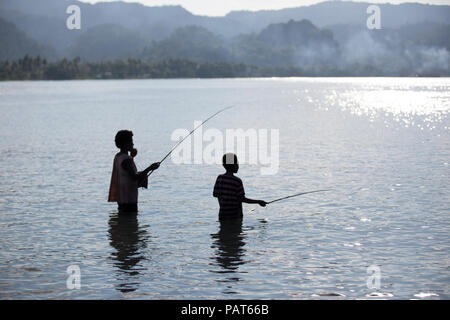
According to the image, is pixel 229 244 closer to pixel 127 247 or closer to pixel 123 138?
pixel 127 247

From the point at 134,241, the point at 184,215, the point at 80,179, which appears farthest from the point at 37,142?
the point at 134,241

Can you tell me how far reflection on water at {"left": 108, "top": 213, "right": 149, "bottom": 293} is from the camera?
32.1 feet

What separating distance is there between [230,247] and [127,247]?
6.17 feet

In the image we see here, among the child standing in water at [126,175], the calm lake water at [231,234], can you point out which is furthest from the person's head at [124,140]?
the calm lake water at [231,234]

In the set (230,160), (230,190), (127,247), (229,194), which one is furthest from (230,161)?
(127,247)

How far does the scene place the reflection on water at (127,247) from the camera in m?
9.80

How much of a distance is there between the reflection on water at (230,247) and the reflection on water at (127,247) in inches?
51.4

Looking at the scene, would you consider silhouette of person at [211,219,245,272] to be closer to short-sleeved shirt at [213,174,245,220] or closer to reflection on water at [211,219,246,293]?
reflection on water at [211,219,246,293]

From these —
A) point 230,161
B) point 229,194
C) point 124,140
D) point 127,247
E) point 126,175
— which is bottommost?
point 127,247

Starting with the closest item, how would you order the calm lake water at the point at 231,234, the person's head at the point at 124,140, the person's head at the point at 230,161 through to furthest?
the calm lake water at the point at 231,234
the person's head at the point at 230,161
the person's head at the point at 124,140

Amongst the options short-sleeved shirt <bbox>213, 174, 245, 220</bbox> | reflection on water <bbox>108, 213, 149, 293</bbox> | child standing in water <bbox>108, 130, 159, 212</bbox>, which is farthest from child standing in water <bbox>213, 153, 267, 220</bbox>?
reflection on water <bbox>108, 213, 149, 293</bbox>

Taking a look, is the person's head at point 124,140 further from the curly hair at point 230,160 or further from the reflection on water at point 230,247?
the reflection on water at point 230,247

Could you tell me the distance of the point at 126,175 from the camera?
1248cm
